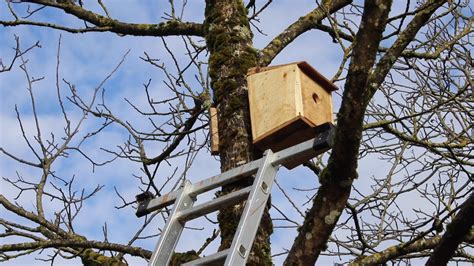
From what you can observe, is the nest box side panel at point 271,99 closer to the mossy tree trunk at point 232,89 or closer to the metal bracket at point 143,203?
the mossy tree trunk at point 232,89

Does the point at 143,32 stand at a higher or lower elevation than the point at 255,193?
higher

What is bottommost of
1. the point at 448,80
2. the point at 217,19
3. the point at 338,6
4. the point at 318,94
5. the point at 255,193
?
the point at 255,193

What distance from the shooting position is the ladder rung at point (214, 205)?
125 inches

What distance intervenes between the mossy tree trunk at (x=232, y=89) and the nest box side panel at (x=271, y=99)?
0.08 metres

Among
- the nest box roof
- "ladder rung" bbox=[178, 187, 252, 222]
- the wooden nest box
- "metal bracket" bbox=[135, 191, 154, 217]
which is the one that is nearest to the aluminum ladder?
"ladder rung" bbox=[178, 187, 252, 222]

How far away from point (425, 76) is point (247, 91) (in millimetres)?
2332

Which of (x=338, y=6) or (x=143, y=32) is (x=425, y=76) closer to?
(x=338, y=6)

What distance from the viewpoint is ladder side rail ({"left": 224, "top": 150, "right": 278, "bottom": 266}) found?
288cm

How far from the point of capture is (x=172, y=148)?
14.9 ft

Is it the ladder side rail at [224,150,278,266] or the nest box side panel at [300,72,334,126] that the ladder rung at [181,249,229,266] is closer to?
the ladder side rail at [224,150,278,266]

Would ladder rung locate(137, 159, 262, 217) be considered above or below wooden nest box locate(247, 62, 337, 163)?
below

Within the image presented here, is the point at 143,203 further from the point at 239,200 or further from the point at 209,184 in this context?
the point at 239,200

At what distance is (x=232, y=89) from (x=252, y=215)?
1.04m

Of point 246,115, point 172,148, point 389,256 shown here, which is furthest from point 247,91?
point 389,256
